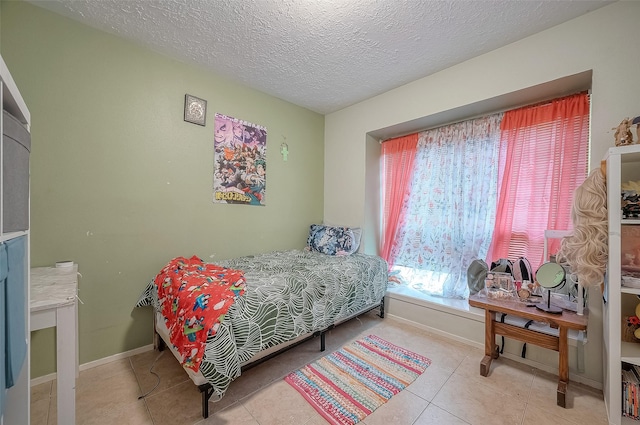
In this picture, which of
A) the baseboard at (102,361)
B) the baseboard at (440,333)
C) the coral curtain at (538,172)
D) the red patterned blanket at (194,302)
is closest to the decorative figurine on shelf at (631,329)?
the coral curtain at (538,172)

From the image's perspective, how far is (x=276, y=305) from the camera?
5.44ft

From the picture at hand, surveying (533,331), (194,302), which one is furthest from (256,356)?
(533,331)

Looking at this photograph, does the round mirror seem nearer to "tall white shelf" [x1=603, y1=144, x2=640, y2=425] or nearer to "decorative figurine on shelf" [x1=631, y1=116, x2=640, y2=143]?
"tall white shelf" [x1=603, y1=144, x2=640, y2=425]

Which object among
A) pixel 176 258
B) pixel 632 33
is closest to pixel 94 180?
pixel 176 258

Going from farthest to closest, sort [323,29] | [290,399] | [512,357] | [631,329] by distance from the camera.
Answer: [512,357] < [323,29] < [290,399] < [631,329]

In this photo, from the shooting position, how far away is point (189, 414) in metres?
1.45

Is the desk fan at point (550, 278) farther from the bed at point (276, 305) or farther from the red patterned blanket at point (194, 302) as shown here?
the red patterned blanket at point (194, 302)

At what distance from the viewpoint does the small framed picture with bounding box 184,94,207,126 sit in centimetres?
232

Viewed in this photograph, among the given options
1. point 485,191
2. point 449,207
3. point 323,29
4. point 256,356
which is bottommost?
point 256,356

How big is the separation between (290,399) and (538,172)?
8.57 ft

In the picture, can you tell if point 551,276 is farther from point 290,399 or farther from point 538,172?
point 290,399

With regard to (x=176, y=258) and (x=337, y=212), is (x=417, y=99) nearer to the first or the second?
(x=337, y=212)

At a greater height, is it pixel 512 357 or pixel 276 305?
pixel 276 305

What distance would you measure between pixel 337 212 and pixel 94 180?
8.07 ft
